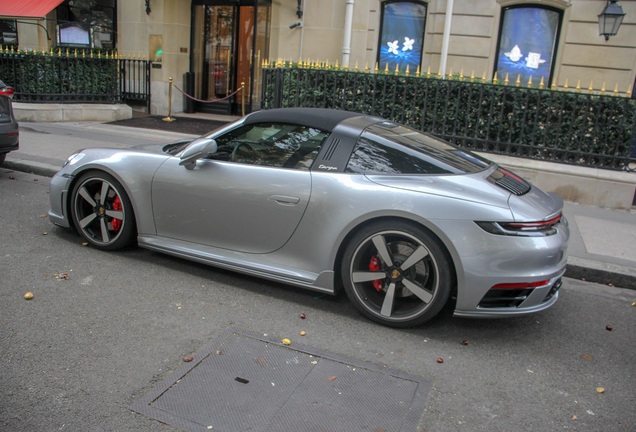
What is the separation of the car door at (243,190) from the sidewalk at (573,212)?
873 millimetres

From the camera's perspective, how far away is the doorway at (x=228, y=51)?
47.9 feet

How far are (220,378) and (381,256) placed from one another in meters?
1.38

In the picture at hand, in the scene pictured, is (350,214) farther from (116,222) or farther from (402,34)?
(402,34)

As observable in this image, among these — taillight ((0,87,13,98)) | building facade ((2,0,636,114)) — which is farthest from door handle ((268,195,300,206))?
building facade ((2,0,636,114))

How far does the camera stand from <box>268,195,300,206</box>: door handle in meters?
3.95

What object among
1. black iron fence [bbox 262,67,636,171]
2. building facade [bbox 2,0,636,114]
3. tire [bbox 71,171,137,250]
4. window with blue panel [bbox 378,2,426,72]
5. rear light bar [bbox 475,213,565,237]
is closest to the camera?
rear light bar [bbox 475,213,565,237]

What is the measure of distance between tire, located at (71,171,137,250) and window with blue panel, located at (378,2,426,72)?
33.4ft

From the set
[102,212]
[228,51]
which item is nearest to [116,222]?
[102,212]

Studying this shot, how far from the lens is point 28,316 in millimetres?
3619

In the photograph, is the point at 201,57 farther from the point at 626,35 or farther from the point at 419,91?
the point at 626,35

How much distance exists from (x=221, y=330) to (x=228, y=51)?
1305cm

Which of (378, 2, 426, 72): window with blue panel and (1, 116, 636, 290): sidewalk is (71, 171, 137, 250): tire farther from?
(378, 2, 426, 72): window with blue panel

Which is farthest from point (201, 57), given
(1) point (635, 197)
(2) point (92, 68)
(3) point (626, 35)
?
(1) point (635, 197)

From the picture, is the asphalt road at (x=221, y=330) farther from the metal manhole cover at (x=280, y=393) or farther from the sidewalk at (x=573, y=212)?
the sidewalk at (x=573, y=212)
